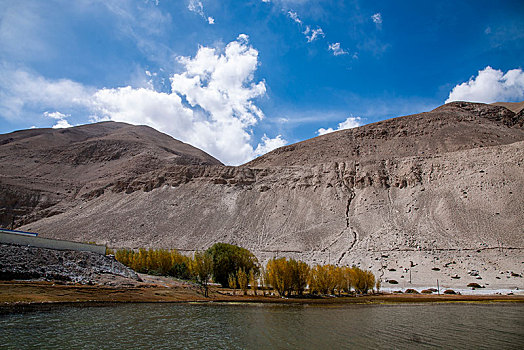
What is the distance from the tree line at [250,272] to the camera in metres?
29.6

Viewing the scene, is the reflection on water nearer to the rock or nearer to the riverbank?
the riverbank

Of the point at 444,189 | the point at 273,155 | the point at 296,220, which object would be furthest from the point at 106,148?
the point at 444,189

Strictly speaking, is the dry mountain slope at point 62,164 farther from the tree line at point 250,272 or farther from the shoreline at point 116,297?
the shoreline at point 116,297

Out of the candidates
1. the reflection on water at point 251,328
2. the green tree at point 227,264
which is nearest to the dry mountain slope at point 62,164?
the green tree at point 227,264

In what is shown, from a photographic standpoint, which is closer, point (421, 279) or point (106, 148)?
point (421, 279)

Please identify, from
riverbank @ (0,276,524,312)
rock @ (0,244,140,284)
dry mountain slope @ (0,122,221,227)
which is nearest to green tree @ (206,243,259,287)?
riverbank @ (0,276,524,312)

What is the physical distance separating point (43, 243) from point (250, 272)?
17.0m

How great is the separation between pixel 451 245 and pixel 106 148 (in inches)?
4313

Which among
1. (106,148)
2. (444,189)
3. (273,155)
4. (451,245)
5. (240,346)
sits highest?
(106,148)

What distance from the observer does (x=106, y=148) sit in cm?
12119

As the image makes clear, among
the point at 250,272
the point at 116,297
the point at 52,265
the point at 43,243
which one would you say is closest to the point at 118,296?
the point at 116,297

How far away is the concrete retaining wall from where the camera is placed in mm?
25556

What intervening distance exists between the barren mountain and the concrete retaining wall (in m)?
25.5

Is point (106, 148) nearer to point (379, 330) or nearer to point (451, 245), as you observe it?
point (451, 245)
